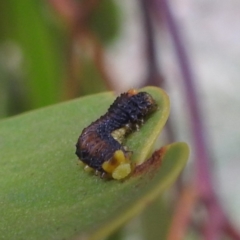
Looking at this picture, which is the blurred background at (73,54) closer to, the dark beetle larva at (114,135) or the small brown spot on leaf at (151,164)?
the dark beetle larva at (114,135)

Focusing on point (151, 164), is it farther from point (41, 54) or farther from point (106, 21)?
point (106, 21)

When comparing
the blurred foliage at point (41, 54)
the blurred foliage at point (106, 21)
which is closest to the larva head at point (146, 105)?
the blurred foliage at point (41, 54)

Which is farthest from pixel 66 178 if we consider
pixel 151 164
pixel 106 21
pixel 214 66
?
pixel 214 66

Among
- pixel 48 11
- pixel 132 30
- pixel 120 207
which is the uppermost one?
pixel 120 207

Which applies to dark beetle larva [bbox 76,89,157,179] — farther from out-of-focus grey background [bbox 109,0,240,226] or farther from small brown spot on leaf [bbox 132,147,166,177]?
out-of-focus grey background [bbox 109,0,240,226]

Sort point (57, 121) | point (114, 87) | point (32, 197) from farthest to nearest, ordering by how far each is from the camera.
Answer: point (114, 87) < point (57, 121) < point (32, 197)

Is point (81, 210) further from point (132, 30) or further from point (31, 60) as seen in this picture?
point (132, 30)

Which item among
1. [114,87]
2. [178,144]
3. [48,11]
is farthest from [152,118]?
[48,11]

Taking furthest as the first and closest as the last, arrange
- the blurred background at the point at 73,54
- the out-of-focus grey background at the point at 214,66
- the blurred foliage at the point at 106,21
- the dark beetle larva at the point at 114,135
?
the out-of-focus grey background at the point at 214,66 → the blurred foliage at the point at 106,21 → the blurred background at the point at 73,54 → the dark beetle larva at the point at 114,135
